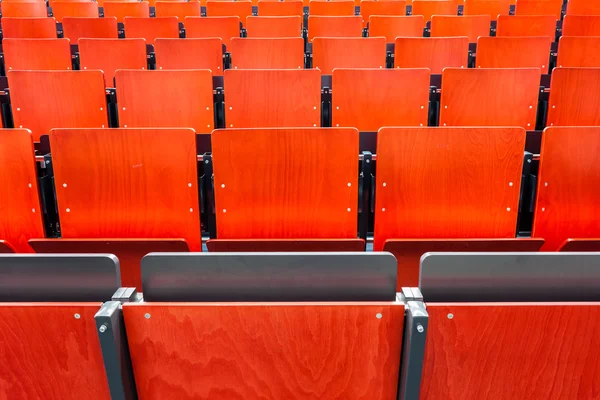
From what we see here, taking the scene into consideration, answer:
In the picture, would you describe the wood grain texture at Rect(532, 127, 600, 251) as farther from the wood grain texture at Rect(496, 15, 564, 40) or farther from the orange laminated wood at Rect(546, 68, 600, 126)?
the wood grain texture at Rect(496, 15, 564, 40)

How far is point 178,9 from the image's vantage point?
1816 millimetres

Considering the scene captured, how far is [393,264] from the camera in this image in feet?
1.22

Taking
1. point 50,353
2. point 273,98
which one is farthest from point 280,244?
point 273,98

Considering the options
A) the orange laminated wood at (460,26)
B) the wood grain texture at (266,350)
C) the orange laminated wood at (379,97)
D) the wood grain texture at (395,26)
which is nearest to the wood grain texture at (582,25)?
the orange laminated wood at (460,26)

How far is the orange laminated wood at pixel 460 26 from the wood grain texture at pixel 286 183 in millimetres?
1047

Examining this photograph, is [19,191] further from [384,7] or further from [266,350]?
[384,7]

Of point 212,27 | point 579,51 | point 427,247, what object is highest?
point 212,27

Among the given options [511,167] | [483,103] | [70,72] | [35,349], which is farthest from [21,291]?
[483,103]

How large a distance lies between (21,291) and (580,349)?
43 centimetres

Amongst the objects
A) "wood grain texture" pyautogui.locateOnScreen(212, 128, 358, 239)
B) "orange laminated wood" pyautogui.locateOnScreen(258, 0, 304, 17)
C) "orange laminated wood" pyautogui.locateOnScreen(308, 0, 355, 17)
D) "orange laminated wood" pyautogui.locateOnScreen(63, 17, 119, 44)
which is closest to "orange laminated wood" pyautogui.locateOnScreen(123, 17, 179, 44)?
"orange laminated wood" pyautogui.locateOnScreen(63, 17, 119, 44)

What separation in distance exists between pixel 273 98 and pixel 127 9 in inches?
44.1

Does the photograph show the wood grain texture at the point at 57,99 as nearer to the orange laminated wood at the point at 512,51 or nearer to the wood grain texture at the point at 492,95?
the wood grain texture at the point at 492,95

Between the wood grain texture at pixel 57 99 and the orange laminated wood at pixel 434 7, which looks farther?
the orange laminated wood at pixel 434 7

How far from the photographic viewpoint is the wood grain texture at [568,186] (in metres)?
0.67
